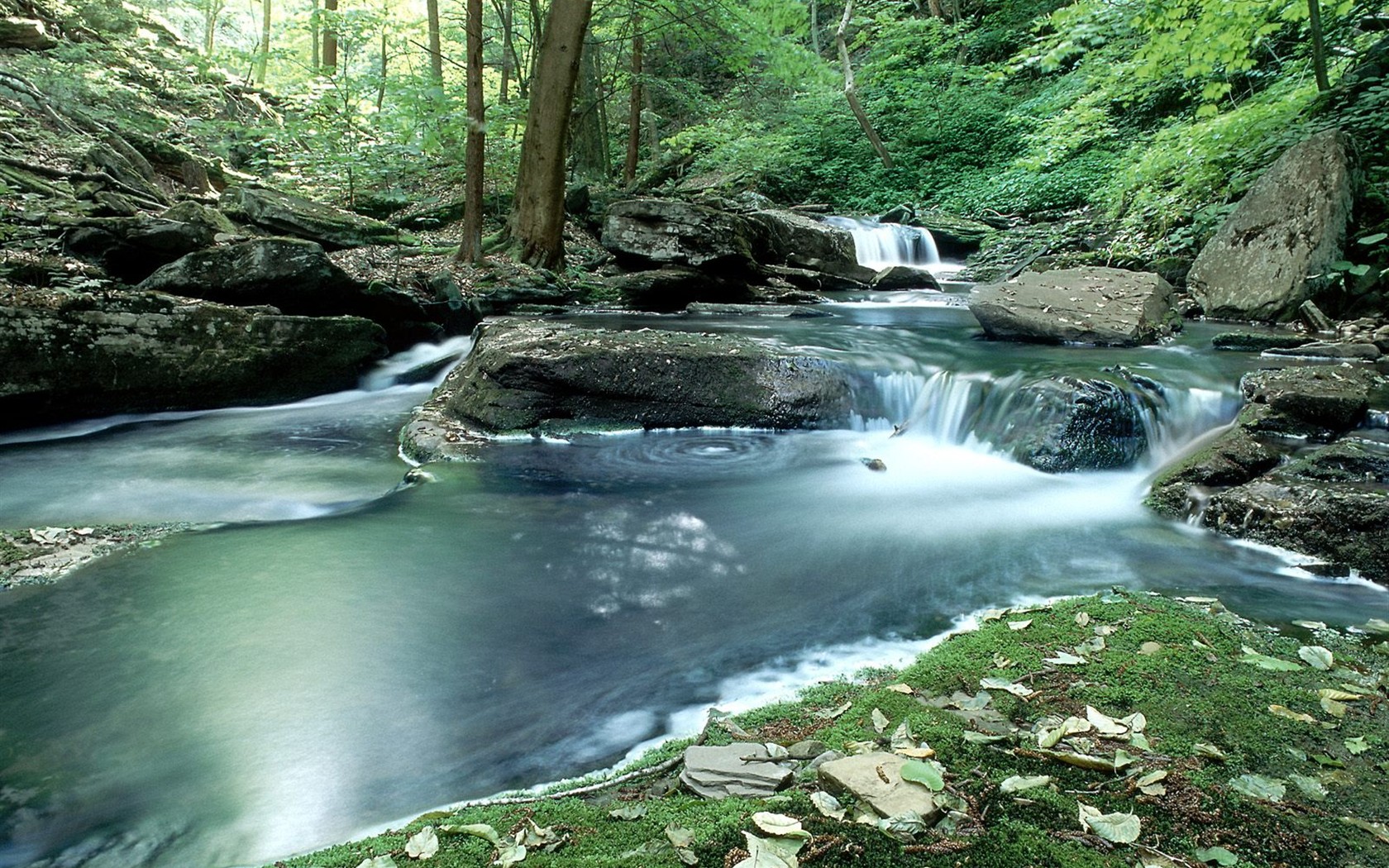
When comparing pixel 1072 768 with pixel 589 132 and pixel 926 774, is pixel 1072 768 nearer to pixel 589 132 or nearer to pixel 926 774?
pixel 926 774

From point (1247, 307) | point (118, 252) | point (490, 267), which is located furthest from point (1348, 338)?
point (118, 252)

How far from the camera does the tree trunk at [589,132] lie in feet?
63.2

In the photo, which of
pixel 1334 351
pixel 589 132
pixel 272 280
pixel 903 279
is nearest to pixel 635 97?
pixel 589 132

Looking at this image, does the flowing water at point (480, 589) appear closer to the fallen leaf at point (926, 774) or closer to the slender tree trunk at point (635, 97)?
the fallen leaf at point (926, 774)

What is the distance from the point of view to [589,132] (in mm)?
19969

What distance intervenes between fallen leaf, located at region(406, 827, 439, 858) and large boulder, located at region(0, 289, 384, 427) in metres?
7.38

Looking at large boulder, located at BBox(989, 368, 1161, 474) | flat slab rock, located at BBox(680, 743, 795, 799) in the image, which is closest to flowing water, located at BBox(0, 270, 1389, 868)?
large boulder, located at BBox(989, 368, 1161, 474)

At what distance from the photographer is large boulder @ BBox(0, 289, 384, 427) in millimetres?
7051

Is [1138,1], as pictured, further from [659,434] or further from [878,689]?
[878,689]

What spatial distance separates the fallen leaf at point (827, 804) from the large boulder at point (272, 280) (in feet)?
29.4

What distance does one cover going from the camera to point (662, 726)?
315 cm

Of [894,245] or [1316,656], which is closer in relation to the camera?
[1316,656]

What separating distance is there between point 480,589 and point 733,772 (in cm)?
259

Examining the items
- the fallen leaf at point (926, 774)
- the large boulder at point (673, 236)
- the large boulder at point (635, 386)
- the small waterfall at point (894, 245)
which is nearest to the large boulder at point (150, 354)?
the large boulder at point (635, 386)
